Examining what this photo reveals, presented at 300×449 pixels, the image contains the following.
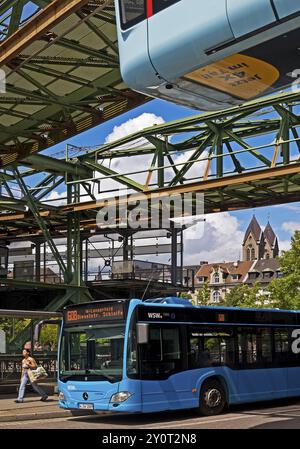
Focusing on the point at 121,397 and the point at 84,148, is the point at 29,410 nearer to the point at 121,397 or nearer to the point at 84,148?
the point at 121,397

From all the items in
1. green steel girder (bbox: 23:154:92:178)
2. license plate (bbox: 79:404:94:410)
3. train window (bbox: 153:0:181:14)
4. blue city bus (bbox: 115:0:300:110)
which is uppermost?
green steel girder (bbox: 23:154:92:178)

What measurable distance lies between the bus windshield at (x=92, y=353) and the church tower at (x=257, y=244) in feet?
497

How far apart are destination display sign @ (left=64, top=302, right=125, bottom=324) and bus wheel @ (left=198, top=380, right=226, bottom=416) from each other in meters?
2.85

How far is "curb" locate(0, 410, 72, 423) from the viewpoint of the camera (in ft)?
52.9

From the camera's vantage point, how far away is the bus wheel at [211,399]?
16.7m

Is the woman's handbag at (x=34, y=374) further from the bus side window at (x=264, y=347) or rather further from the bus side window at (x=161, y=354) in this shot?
the bus side window at (x=264, y=347)

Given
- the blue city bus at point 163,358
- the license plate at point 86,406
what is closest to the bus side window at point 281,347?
the blue city bus at point 163,358

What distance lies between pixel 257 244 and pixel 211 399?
15631cm

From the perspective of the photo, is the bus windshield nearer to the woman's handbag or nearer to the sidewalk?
the sidewalk

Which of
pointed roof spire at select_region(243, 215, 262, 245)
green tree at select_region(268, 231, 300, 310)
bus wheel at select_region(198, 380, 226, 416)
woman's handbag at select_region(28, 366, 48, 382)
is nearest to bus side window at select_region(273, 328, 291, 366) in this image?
bus wheel at select_region(198, 380, 226, 416)

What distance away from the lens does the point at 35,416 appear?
16.6 meters


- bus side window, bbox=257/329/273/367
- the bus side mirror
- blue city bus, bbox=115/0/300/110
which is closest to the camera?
blue city bus, bbox=115/0/300/110

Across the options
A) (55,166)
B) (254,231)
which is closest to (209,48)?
(55,166)

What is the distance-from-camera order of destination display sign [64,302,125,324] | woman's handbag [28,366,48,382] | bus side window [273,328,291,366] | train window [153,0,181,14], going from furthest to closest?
1. woman's handbag [28,366,48,382]
2. bus side window [273,328,291,366]
3. destination display sign [64,302,125,324]
4. train window [153,0,181,14]
